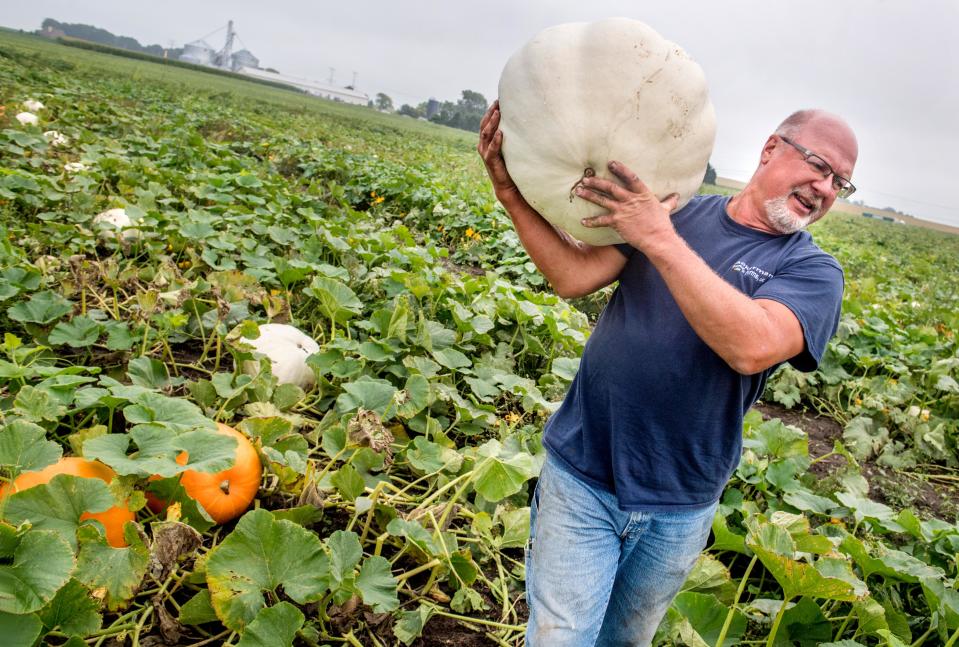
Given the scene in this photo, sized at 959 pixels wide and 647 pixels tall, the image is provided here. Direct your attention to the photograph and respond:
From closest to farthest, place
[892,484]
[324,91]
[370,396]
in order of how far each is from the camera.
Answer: [370,396] → [892,484] → [324,91]

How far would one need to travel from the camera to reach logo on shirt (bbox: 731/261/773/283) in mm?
1493

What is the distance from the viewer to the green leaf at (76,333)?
8.06 feet

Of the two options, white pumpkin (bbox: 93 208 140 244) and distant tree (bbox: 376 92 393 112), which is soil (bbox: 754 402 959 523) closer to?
white pumpkin (bbox: 93 208 140 244)

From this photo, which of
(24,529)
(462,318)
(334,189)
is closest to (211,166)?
(334,189)

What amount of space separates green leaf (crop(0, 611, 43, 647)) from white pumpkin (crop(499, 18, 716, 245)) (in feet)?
4.40

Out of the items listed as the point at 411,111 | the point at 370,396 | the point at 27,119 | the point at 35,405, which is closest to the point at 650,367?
the point at 370,396

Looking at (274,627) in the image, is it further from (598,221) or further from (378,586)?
(598,221)

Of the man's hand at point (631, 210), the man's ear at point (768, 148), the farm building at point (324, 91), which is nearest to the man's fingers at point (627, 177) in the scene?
the man's hand at point (631, 210)

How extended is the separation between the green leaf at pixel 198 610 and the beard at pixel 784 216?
1658 mm

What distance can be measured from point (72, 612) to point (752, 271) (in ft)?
5.48

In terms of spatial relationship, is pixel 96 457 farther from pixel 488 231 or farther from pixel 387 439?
pixel 488 231

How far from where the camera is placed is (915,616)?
2.24 meters

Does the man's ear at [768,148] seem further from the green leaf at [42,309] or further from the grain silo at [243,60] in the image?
the grain silo at [243,60]

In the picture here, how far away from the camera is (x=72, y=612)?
4.44 ft
